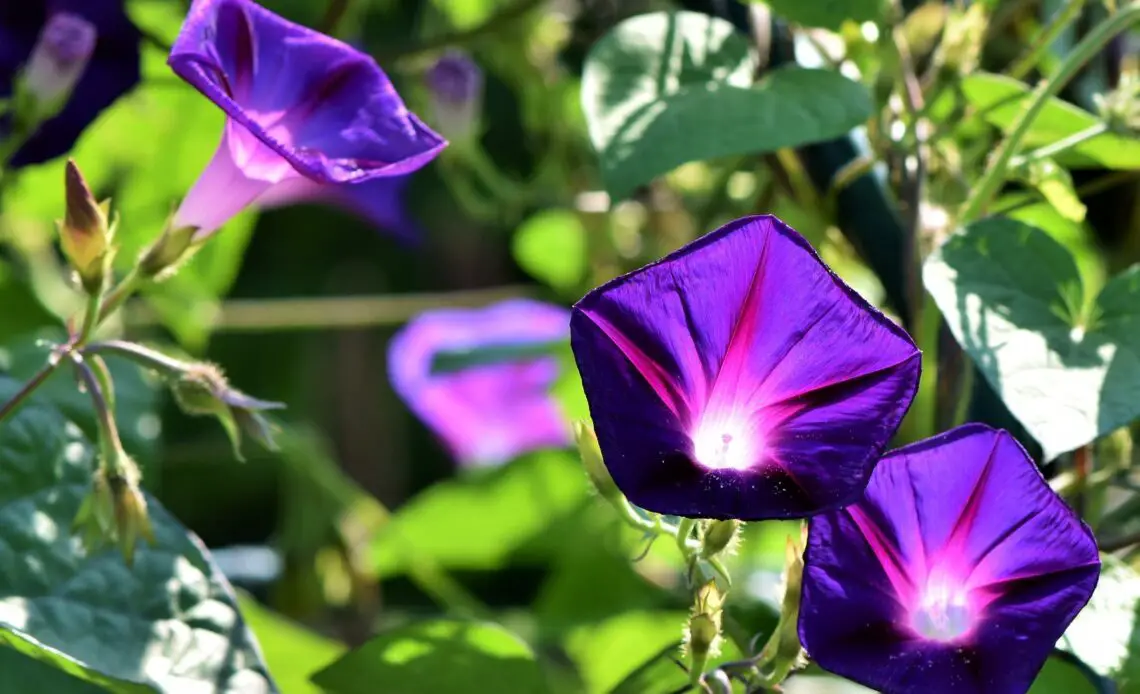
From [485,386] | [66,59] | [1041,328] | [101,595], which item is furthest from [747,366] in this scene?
[485,386]

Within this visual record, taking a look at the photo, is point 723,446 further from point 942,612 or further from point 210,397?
point 210,397

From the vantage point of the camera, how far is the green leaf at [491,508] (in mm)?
974

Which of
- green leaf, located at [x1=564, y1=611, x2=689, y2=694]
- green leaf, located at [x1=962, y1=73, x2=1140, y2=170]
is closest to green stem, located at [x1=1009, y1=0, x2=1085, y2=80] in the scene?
green leaf, located at [x1=962, y1=73, x2=1140, y2=170]

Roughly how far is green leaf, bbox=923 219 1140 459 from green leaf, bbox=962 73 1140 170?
67mm

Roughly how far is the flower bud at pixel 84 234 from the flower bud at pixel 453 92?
41cm

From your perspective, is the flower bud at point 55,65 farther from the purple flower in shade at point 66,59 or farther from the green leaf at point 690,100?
the green leaf at point 690,100

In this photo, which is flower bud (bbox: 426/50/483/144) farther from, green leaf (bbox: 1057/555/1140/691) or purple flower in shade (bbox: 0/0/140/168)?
green leaf (bbox: 1057/555/1140/691)

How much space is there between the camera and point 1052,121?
2.10ft

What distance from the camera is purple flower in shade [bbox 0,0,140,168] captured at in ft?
2.37

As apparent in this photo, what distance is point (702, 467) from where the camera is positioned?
0.43 metres

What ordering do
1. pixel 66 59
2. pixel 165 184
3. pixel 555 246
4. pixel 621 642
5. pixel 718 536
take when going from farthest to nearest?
pixel 555 246 < pixel 165 184 < pixel 621 642 < pixel 66 59 < pixel 718 536

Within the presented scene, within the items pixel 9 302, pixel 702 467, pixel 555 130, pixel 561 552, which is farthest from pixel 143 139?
pixel 702 467

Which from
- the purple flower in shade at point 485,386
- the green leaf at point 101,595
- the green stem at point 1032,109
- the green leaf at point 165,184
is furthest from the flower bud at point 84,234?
the purple flower in shade at point 485,386

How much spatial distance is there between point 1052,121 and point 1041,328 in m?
0.15
